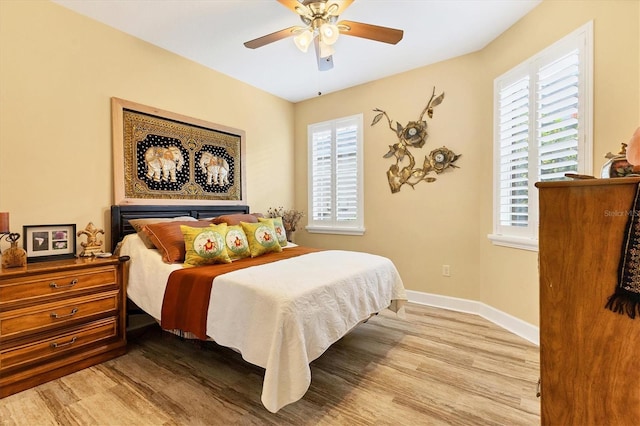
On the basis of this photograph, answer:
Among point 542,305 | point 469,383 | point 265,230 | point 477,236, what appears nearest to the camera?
point 542,305

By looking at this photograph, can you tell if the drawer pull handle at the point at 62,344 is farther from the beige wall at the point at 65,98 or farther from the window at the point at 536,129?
the window at the point at 536,129

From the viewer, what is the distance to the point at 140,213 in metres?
2.89

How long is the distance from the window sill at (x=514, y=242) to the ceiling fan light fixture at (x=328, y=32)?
239 cm

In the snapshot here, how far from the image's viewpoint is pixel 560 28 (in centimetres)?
232

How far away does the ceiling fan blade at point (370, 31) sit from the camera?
6.94ft

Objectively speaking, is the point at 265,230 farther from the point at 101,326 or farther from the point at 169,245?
the point at 101,326

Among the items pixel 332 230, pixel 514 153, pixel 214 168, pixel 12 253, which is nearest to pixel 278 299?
pixel 12 253

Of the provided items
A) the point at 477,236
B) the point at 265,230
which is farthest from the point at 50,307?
the point at 477,236

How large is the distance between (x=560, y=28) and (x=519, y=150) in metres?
0.99

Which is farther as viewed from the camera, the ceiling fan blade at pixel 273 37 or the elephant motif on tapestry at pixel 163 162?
the elephant motif on tapestry at pixel 163 162

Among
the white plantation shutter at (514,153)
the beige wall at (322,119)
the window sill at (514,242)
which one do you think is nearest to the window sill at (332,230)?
the beige wall at (322,119)

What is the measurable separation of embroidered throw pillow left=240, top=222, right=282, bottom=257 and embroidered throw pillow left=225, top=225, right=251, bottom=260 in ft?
0.23

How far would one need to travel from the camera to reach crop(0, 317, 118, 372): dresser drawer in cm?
188

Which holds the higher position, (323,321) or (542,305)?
(542,305)
